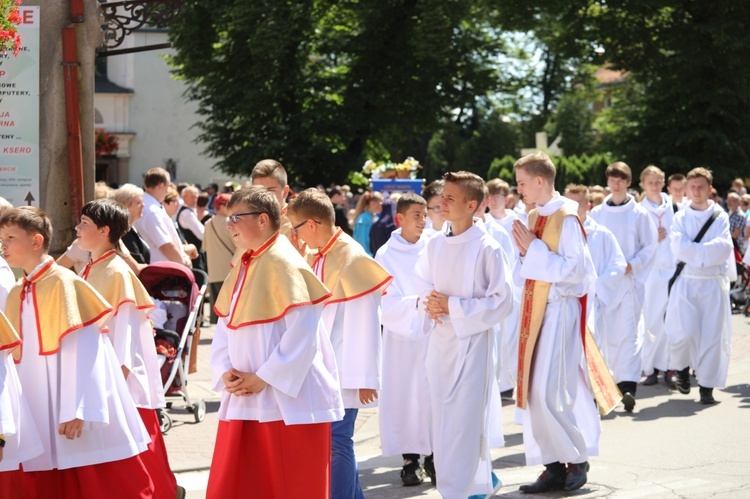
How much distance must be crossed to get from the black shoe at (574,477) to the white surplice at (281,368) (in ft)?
8.38

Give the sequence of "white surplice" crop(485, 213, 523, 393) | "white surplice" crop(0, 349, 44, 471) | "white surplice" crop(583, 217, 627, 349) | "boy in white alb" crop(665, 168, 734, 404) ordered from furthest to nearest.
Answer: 1. "boy in white alb" crop(665, 168, 734, 404)
2. "white surplice" crop(583, 217, 627, 349)
3. "white surplice" crop(485, 213, 523, 393)
4. "white surplice" crop(0, 349, 44, 471)

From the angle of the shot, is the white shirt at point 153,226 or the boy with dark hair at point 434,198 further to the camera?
the white shirt at point 153,226

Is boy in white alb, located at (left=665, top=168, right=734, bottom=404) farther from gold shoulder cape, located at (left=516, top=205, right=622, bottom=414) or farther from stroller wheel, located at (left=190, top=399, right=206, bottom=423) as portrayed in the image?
stroller wheel, located at (left=190, top=399, right=206, bottom=423)

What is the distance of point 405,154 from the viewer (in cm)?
5056

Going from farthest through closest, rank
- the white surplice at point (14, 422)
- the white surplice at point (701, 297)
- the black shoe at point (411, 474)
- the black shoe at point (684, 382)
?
the black shoe at point (684, 382) < the white surplice at point (701, 297) < the black shoe at point (411, 474) < the white surplice at point (14, 422)

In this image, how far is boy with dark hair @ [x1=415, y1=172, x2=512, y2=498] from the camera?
683 cm

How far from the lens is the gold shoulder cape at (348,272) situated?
21.5 ft

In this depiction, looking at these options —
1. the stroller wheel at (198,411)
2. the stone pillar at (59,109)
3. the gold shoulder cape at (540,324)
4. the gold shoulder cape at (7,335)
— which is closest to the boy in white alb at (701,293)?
the gold shoulder cape at (540,324)

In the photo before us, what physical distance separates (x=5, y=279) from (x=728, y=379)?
29.7ft

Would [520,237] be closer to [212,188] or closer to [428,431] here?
[428,431]

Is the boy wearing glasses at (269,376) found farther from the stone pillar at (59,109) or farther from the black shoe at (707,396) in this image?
the black shoe at (707,396)

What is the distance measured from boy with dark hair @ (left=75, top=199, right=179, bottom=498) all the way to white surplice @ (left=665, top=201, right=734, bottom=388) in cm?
660

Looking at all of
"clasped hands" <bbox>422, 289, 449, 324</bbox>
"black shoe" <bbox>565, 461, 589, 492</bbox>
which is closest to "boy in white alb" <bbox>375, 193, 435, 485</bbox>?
"clasped hands" <bbox>422, 289, 449, 324</bbox>

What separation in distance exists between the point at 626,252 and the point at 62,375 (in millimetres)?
7239
